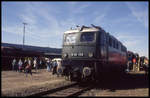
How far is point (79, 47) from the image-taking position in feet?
45.2

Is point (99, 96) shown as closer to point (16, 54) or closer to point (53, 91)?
point (53, 91)

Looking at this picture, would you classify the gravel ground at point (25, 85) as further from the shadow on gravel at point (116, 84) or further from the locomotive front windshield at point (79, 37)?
the locomotive front windshield at point (79, 37)

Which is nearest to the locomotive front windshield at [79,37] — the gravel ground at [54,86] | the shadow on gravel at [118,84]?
the gravel ground at [54,86]

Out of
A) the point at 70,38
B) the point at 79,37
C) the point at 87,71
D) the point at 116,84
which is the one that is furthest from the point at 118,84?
the point at 70,38

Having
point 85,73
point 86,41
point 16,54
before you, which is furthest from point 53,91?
point 16,54

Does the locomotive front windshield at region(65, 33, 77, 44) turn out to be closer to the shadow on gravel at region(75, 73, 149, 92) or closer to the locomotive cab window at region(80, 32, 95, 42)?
the locomotive cab window at region(80, 32, 95, 42)

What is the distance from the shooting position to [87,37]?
1384cm

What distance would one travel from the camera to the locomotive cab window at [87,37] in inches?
538

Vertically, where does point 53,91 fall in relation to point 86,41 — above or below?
below

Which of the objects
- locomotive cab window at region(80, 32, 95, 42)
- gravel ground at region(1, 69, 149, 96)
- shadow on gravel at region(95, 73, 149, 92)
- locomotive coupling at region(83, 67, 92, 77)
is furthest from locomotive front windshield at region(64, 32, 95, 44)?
shadow on gravel at region(95, 73, 149, 92)

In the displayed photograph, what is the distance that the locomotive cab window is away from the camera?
1366 cm

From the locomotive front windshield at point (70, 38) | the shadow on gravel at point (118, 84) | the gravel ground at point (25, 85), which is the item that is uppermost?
the locomotive front windshield at point (70, 38)

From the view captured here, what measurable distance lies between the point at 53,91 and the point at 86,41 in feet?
13.1

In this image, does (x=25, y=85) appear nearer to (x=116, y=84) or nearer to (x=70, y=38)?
(x=70, y=38)
